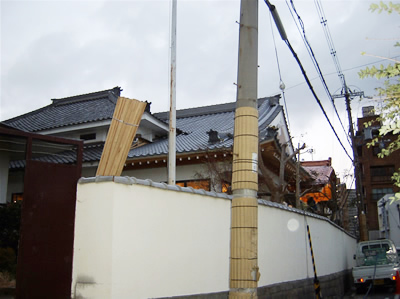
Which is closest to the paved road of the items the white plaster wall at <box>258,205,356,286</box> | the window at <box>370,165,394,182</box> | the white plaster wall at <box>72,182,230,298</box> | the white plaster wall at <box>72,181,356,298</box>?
the white plaster wall at <box>258,205,356,286</box>

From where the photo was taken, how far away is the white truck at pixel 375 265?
1647cm

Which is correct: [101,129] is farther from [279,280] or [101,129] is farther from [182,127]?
[279,280]

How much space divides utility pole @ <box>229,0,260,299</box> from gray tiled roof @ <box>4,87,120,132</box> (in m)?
14.8

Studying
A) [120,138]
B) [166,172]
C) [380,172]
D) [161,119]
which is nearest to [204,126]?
[161,119]

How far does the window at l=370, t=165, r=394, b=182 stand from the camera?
166ft

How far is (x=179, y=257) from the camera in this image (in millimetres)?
6906

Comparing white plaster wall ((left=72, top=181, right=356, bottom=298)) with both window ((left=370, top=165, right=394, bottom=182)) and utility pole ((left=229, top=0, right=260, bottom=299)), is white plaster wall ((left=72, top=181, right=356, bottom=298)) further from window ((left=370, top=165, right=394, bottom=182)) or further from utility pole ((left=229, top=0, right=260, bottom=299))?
window ((left=370, top=165, right=394, bottom=182))

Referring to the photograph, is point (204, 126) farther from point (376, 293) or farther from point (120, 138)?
point (120, 138)

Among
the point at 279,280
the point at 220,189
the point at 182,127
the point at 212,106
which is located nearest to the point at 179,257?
the point at 279,280

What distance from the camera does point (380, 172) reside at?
168 feet

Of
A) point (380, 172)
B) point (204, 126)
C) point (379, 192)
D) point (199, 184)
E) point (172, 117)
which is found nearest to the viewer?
point (172, 117)

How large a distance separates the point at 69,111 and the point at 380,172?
39.6 meters

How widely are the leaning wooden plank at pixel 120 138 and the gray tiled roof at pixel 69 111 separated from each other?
14186 mm

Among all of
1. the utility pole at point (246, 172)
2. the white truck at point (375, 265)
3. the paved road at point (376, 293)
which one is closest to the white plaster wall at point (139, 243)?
the utility pole at point (246, 172)
